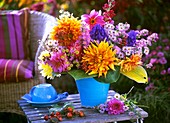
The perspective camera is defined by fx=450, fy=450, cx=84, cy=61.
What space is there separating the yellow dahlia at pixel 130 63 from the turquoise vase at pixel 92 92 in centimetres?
16

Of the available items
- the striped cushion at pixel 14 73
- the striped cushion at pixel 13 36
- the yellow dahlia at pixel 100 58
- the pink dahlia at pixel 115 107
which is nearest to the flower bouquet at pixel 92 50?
the yellow dahlia at pixel 100 58

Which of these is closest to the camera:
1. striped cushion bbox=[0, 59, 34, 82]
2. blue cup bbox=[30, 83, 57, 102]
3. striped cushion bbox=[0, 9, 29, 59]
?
blue cup bbox=[30, 83, 57, 102]

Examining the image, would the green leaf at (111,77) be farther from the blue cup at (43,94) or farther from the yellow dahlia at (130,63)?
the blue cup at (43,94)

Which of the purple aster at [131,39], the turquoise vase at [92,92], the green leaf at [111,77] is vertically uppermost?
the purple aster at [131,39]

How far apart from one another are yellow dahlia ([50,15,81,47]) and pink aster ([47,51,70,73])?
57mm

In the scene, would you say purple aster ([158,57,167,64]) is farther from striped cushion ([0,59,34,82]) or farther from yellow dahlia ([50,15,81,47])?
yellow dahlia ([50,15,81,47])

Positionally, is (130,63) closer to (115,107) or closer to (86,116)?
(115,107)

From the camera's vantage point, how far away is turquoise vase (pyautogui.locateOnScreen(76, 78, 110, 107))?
226 centimetres

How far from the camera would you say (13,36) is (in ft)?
11.4

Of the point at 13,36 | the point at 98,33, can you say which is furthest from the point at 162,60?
the point at 98,33

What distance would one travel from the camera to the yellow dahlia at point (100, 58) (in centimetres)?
209

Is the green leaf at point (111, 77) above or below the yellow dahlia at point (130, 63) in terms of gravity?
below

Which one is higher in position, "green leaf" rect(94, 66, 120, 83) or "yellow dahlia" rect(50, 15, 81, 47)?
"yellow dahlia" rect(50, 15, 81, 47)

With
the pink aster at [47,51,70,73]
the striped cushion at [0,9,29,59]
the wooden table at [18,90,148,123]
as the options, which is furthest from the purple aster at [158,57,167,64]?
the pink aster at [47,51,70,73]
